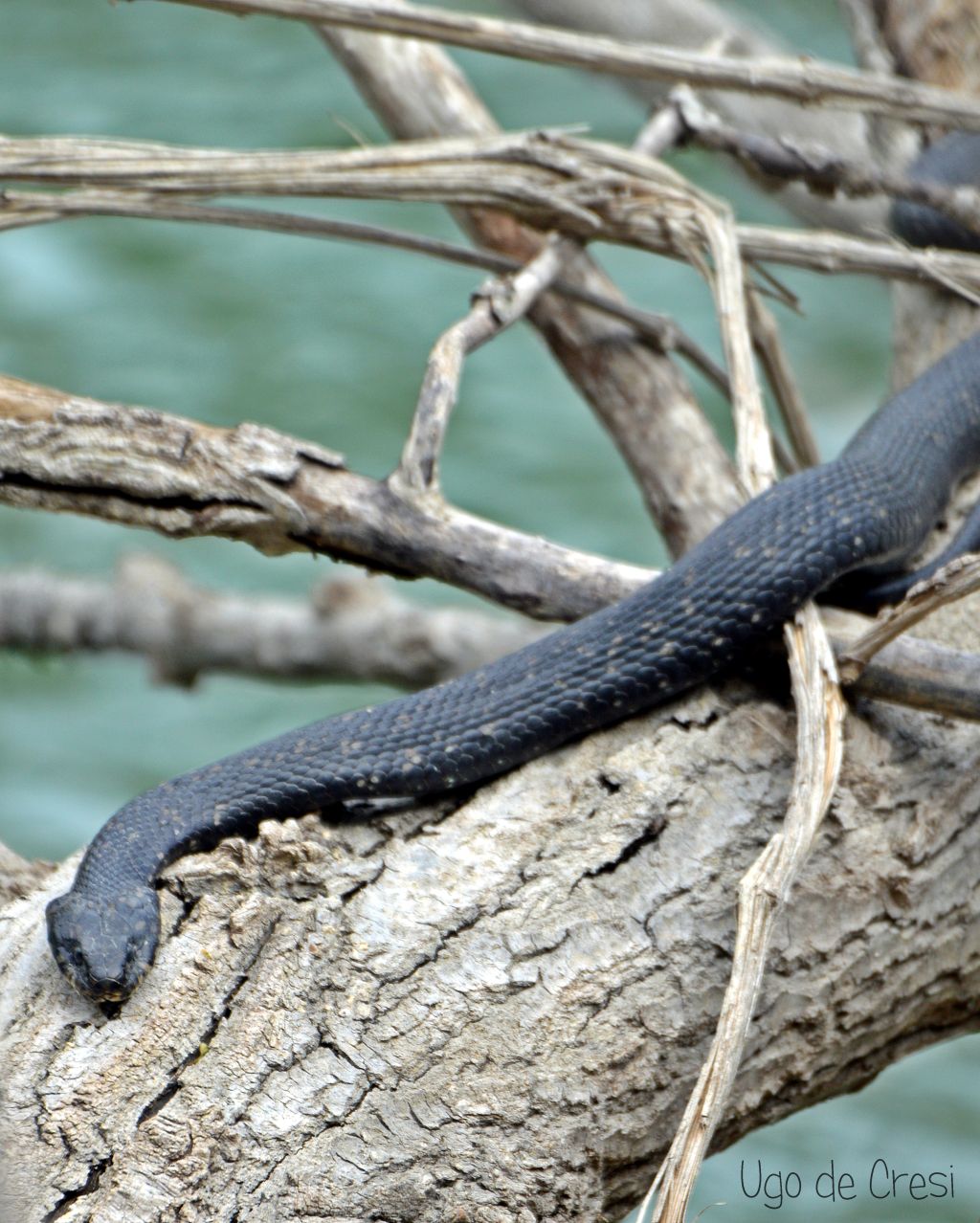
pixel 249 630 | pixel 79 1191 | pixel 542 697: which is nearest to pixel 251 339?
pixel 249 630

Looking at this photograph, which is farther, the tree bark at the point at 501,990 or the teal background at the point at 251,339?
the teal background at the point at 251,339

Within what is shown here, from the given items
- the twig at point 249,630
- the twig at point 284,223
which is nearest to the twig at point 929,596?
the twig at point 284,223

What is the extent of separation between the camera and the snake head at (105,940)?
2.08 m

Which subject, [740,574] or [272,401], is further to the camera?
[272,401]

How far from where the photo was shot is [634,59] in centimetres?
296

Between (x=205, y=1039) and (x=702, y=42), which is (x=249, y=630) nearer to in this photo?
(x=702, y=42)

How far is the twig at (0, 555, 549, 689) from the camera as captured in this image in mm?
4918

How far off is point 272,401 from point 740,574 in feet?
19.4

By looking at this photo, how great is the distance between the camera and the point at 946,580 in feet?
7.26

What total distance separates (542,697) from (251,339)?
6.19 m

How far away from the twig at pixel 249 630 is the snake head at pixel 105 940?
8.36 feet

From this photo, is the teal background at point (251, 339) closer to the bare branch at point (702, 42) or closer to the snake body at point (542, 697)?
the bare branch at point (702, 42)

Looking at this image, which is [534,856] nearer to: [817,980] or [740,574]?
[817,980]

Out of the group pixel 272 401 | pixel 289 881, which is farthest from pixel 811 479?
pixel 272 401
